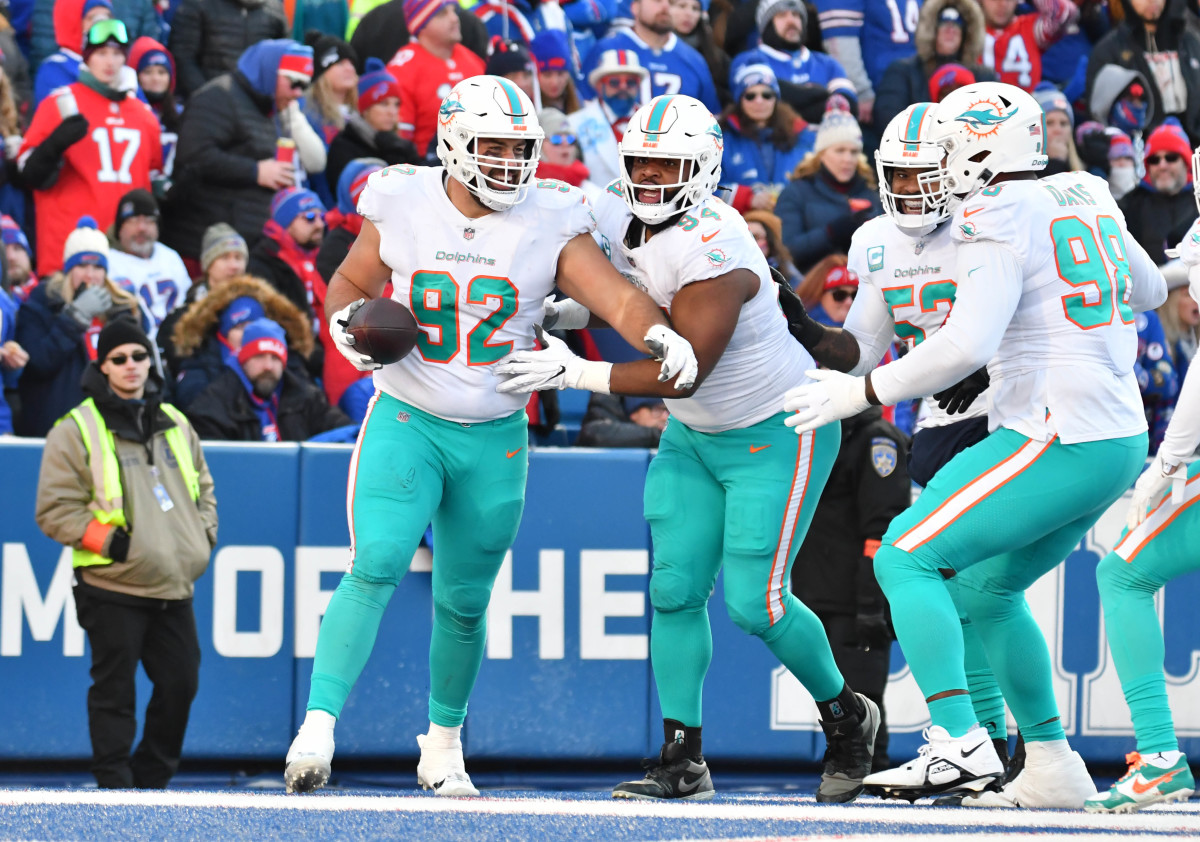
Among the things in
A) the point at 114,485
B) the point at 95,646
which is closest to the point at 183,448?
the point at 114,485

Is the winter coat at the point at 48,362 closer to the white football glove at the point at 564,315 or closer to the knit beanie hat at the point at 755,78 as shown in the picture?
the white football glove at the point at 564,315

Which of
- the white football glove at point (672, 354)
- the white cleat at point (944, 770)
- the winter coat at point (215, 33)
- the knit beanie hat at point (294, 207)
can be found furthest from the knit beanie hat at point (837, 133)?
the white cleat at point (944, 770)

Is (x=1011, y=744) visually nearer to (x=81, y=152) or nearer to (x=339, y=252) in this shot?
(x=339, y=252)

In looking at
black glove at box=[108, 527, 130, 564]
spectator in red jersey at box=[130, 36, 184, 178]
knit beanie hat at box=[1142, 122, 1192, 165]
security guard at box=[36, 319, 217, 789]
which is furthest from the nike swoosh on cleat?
spectator in red jersey at box=[130, 36, 184, 178]

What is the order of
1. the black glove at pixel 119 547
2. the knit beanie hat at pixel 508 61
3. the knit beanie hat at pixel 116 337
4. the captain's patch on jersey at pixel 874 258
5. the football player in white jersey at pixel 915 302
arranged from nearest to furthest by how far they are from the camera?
the football player in white jersey at pixel 915 302 → the captain's patch on jersey at pixel 874 258 → the black glove at pixel 119 547 → the knit beanie hat at pixel 116 337 → the knit beanie hat at pixel 508 61

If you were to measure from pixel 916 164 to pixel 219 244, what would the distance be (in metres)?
4.35

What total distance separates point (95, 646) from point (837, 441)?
300 cm

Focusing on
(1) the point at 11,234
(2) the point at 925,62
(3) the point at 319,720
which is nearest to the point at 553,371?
(3) the point at 319,720

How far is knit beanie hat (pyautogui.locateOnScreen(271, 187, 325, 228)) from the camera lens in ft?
27.4

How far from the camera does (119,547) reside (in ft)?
20.4

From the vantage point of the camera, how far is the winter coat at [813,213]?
8766 mm

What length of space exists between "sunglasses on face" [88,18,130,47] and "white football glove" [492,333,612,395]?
4621 mm

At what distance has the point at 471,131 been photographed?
4.55 meters

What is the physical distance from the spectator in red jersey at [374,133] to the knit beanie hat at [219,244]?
2.97 ft
